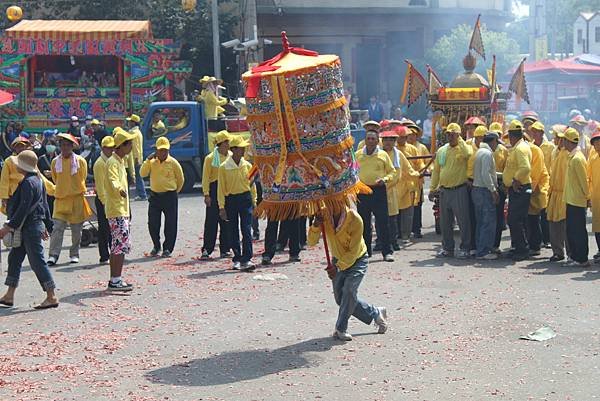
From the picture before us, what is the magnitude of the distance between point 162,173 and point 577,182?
5.56m

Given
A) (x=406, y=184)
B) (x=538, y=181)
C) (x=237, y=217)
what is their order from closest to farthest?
1. (x=237, y=217)
2. (x=538, y=181)
3. (x=406, y=184)

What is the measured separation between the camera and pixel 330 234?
9.15 m

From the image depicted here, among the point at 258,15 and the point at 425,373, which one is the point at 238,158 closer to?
the point at 425,373

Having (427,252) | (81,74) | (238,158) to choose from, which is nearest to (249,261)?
(238,158)

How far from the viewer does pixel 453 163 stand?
13.7 metres

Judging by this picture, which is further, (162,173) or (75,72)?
(75,72)

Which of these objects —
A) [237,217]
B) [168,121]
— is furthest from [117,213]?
[168,121]

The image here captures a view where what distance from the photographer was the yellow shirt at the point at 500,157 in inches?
547

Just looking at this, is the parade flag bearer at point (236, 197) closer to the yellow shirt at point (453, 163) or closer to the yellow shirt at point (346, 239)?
the yellow shirt at point (453, 163)

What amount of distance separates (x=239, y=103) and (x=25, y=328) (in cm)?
1371

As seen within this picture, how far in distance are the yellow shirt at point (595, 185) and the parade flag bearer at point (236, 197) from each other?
424 centimetres

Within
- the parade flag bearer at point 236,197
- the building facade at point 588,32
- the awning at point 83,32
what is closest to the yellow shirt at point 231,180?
the parade flag bearer at point 236,197

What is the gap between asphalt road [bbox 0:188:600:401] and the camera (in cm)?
780

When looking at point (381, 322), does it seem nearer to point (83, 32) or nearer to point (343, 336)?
point (343, 336)
